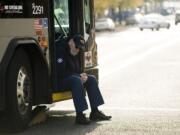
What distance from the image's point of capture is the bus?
8.20 metres

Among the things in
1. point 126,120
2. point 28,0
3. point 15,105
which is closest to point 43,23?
point 28,0

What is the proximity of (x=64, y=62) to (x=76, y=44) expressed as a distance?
1.05ft

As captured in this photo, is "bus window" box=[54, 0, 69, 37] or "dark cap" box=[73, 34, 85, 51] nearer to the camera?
"dark cap" box=[73, 34, 85, 51]

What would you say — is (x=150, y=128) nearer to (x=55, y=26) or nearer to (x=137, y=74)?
(x=55, y=26)

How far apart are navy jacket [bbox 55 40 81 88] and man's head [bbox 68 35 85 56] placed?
85 millimetres

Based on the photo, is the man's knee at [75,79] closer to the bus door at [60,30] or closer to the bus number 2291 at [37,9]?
the bus door at [60,30]

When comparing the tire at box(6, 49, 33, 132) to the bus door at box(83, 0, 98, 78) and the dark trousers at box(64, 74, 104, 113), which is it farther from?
the bus door at box(83, 0, 98, 78)

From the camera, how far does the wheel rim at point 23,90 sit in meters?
8.59

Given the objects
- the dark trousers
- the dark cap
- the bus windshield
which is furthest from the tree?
the dark trousers

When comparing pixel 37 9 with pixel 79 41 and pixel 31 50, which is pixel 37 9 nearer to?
pixel 31 50

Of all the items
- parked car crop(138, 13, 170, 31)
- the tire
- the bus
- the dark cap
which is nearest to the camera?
the bus

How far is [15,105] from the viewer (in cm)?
839

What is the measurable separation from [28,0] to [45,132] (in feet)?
5.70

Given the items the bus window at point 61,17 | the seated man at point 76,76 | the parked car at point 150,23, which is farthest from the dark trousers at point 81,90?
the parked car at point 150,23
